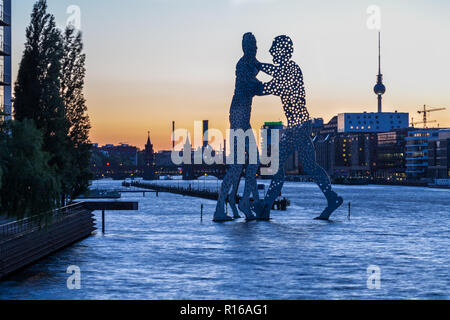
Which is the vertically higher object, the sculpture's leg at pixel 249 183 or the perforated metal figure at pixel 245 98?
the perforated metal figure at pixel 245 98

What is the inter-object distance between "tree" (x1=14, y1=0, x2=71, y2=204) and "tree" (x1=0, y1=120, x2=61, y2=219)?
347 inches

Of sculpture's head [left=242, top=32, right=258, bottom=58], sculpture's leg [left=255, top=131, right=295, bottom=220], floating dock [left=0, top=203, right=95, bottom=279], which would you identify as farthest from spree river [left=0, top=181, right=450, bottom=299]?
sculpture's head [left=242, top=32, right=258, bottom=58]

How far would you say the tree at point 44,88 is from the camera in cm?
3775

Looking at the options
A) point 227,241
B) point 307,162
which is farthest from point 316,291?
point 307,162

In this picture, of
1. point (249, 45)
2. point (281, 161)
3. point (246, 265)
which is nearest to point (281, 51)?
point (249, 45)

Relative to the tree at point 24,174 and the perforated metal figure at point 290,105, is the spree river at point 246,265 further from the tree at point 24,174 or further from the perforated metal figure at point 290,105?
the perforated metal figure at point 290,105

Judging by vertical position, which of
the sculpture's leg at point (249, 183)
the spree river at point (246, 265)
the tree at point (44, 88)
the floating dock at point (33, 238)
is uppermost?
the tree at point (44, 88)

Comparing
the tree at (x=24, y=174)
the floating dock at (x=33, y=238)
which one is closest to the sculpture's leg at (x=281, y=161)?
the floating dock at (x=33, y=238)

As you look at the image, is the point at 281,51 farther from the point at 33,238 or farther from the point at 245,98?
the point at 33,238

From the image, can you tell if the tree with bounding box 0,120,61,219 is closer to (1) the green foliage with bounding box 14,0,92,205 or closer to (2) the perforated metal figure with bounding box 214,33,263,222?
(1) the green foliage with bounding box 14,0,92,205

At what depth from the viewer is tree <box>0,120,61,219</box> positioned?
26281mm

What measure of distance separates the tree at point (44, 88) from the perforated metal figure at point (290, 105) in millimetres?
20426

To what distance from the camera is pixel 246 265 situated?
33.5m

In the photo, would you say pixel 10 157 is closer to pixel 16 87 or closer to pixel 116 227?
pixel 16 87
